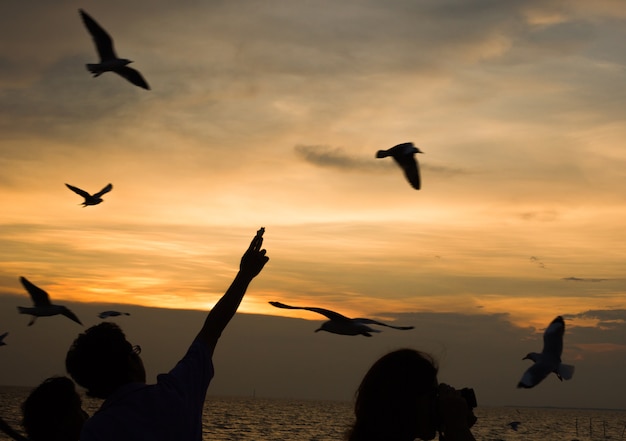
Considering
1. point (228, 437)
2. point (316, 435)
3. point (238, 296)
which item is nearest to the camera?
point (238, 296)

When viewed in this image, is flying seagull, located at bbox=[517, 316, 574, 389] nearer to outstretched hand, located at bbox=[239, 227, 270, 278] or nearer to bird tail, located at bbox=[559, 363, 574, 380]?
bird tail, located at bbox=[559, 363, 574, 380]

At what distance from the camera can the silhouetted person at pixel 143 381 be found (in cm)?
384

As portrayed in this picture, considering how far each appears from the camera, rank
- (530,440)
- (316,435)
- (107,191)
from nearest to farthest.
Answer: (107,191)
(316,435)
(530,440)

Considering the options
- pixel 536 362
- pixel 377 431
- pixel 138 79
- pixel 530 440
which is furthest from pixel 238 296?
pixel 530 440

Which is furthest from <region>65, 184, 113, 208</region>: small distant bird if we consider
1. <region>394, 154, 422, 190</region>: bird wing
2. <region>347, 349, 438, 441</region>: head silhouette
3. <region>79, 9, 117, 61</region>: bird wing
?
Answer: <region>347, 349, 438, 441</region>: head silhouette

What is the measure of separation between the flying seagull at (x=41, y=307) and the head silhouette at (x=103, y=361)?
868cm

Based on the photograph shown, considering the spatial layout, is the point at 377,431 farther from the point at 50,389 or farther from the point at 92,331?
the point at 50,389

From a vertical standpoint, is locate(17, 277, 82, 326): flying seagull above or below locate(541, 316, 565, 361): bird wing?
above

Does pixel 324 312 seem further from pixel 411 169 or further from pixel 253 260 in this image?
pixel 411 169

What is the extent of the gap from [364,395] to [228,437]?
3677 inches

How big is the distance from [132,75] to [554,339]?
10.4 meters

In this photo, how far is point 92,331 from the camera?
4176mm

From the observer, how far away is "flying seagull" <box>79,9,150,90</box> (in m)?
14.0

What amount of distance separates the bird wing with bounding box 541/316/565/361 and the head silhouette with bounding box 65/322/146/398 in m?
2.79
